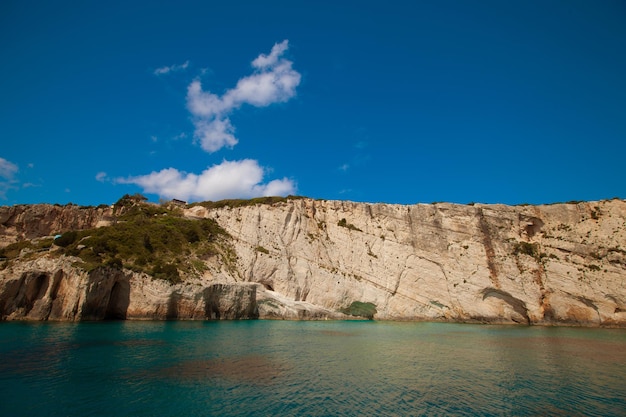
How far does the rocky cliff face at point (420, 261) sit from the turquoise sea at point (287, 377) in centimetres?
1939

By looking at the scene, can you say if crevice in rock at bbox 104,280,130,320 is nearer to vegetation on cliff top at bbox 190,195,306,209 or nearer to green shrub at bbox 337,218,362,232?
vegetation on cliff top at bbox 190,195,306,209

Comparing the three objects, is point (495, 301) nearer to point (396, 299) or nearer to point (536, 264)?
point (536, 264)

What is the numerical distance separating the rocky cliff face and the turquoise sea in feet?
63.6

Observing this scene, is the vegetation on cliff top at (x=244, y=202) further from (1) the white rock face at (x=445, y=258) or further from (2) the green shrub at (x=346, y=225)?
(2) the green shrub at (x=346, y=225)

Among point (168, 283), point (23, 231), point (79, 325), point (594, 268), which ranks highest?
point (23, 231)

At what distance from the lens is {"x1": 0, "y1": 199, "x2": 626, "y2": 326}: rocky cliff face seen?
45844 millimetres

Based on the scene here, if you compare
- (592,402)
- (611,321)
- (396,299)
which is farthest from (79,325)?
(611,321)

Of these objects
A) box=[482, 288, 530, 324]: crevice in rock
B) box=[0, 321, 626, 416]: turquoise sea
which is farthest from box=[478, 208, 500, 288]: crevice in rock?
box=[0, 321, 626, 416]: turquoise sea

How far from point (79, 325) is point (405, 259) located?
134 feet

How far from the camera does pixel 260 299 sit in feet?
141

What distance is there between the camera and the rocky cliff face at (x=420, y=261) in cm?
4584

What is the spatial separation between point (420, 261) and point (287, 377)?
42.2 m

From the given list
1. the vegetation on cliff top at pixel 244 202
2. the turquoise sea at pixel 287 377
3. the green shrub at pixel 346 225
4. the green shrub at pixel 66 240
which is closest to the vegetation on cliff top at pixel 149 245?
the green shrub at pixel 66 240

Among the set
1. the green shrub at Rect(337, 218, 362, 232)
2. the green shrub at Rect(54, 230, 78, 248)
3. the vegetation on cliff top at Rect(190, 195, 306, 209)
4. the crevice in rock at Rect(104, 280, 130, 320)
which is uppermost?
the vegetation on cliff top at Rect(190, 195, 306, 209)
